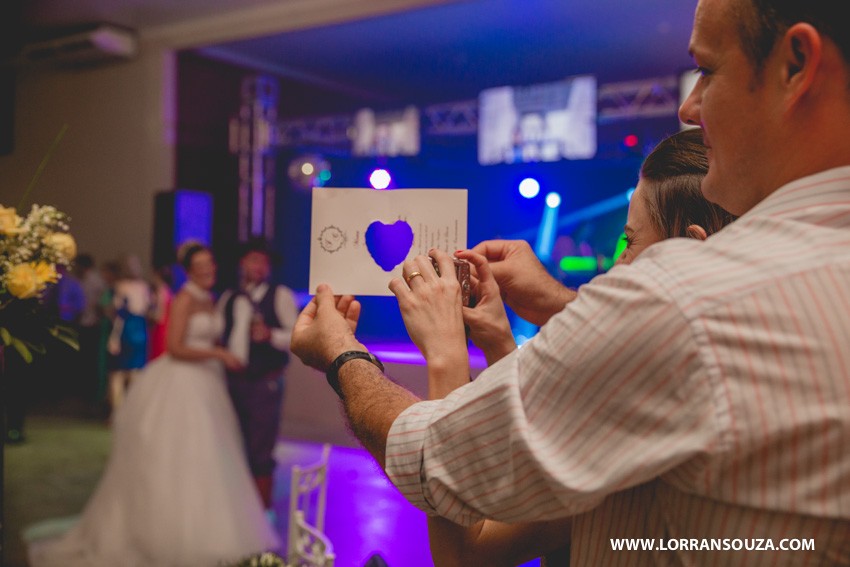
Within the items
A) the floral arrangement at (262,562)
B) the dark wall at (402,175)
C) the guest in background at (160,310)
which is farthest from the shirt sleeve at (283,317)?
the dark wall at (402,175)

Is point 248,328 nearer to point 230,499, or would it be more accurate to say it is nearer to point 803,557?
point 230,499

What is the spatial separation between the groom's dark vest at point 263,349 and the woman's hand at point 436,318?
304 centimetres

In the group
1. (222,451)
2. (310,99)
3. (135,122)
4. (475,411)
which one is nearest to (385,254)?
(475,411)

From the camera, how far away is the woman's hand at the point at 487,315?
1.11m

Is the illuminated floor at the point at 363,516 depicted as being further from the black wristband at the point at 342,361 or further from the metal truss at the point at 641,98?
the metal truss at the point at 641,98

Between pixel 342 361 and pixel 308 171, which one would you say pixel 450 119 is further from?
pixel 342 361

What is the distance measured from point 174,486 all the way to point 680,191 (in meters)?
3.03

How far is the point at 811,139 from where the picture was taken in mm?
670

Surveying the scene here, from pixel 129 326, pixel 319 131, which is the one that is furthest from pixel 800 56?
pixel 319 131

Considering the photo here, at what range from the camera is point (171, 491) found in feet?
11.2

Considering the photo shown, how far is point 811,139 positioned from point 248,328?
349 cm

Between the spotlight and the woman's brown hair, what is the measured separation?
266 inches

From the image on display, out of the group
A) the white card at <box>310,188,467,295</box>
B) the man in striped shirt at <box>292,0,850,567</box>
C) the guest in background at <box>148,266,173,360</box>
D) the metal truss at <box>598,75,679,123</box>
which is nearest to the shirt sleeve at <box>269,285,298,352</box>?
the guest in background at <box>148,266,173,360</box>

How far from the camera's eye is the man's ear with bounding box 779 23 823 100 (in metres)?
0.63
